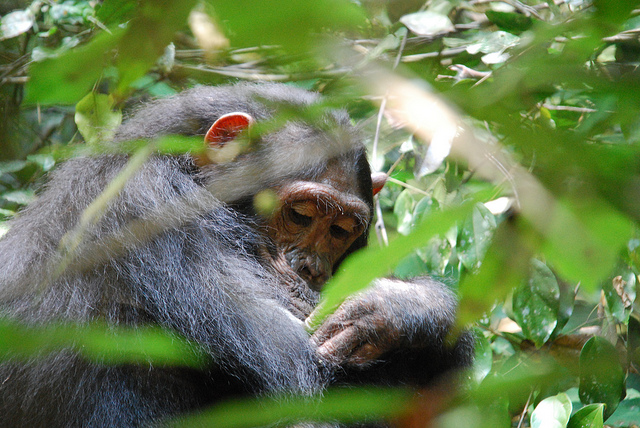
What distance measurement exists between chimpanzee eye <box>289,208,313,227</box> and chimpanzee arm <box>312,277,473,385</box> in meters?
0.44

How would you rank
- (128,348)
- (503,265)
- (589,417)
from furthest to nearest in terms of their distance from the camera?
(589,417)
(128,348)
(503,265)

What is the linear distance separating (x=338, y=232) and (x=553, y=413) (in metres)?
1.11

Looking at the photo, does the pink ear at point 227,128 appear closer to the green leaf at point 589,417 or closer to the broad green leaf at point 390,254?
the green leaf at point 589,417

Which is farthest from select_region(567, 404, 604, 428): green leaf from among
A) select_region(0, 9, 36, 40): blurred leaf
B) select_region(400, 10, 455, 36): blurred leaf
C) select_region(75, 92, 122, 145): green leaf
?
select_region(0, 9, 36, 40): blurred leaf

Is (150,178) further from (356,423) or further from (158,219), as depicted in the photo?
(356,423)

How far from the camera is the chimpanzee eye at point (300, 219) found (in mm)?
2389

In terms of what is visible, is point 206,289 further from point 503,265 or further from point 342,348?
point 503,265

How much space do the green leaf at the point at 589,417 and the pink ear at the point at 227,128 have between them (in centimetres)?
148

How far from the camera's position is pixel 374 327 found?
1943mm

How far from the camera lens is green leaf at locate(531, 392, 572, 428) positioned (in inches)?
68.3

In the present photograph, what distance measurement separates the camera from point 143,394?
1.81 metres

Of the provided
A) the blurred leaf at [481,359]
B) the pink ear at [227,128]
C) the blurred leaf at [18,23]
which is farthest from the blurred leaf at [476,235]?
the blurred leaf at [18,23]

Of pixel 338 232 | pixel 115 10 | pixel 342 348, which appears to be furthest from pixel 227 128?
pixel 115 10

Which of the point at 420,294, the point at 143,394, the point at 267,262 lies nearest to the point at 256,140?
the point at 267,262
